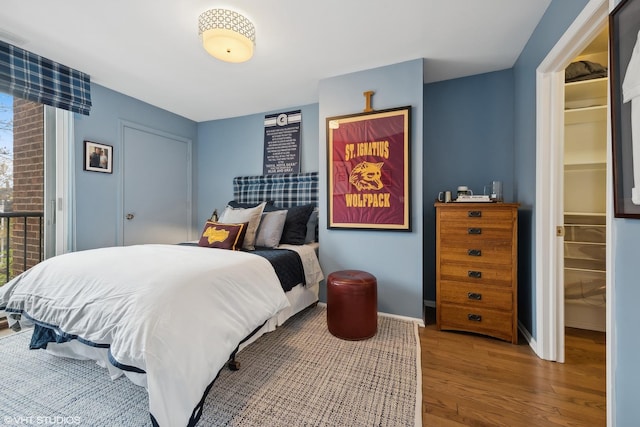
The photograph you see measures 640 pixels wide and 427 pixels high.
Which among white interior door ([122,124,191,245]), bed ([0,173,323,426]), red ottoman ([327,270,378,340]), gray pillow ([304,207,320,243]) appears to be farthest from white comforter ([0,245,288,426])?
white interior door ([122,124,191,245])

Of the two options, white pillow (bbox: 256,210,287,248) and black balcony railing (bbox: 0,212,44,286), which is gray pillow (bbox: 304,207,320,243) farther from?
black balcony railing (bbox: 0,212,44,286)

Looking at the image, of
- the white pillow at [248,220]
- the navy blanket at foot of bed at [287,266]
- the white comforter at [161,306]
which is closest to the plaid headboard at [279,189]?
the white pillow at [248,220]

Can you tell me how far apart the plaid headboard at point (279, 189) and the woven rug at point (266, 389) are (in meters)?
1.80

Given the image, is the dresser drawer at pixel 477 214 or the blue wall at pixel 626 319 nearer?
the blue wall at pixel 626 319

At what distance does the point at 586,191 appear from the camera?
2.35 metres

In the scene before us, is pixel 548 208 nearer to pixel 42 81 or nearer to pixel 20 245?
pixel 42 81

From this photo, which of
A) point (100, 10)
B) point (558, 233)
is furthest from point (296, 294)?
point (100, 10)

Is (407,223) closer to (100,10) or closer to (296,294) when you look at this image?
(296,294)

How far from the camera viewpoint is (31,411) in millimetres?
1328

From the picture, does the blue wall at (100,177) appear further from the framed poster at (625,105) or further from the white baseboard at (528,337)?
the white baseboard at (528,337)

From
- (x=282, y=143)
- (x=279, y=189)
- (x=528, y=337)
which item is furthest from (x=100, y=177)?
(x=528, y=337)

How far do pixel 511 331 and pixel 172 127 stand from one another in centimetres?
456

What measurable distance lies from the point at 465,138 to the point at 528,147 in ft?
2.26

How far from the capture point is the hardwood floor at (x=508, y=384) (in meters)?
1.33
